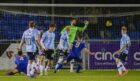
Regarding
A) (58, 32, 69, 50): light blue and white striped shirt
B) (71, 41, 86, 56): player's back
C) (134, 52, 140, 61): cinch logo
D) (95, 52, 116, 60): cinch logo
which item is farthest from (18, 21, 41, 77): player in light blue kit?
(134, 52, 140, 61): cinch logo

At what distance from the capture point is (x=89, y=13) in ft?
105

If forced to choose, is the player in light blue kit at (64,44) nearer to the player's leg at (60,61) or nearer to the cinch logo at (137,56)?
the player's leg at (60,61)

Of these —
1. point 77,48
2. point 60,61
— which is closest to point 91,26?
point 77,48

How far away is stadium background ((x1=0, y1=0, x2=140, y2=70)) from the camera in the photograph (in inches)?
1114

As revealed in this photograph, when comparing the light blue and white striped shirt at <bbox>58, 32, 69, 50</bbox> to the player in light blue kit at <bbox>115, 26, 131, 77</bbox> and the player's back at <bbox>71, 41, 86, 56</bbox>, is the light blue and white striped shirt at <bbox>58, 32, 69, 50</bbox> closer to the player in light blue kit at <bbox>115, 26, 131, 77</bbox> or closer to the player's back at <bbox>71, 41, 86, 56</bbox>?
the player's back at <bbox>71, 41, 86, 56</bbox>

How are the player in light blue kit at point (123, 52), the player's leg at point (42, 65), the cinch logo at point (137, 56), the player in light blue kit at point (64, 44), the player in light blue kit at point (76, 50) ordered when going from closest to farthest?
the player's leg at point (42, 65), the player in light blue kit at point (123, 52), the player in light blue kit at point (76, 50), the player in light blue kit at point (64, 44), the cinch logo at point (137, 56)

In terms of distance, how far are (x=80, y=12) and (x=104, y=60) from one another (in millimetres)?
4701

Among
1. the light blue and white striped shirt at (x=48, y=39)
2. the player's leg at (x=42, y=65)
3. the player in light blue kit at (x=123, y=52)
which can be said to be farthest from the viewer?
the light blue and white striped shirt at (x=48, y=39)

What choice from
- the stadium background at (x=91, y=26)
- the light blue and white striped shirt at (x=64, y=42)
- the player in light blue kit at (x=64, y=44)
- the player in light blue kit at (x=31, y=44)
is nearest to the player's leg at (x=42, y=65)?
the player in light blue kit at (x=31, y=44)

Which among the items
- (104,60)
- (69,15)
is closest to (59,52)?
(104,60)

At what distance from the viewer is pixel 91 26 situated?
30578 mm

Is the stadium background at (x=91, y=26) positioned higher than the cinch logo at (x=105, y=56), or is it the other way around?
the stadium background at (x=91, y=26)

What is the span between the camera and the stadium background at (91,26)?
28297 millimetres

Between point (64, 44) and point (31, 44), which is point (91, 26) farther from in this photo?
point (31, 44)
